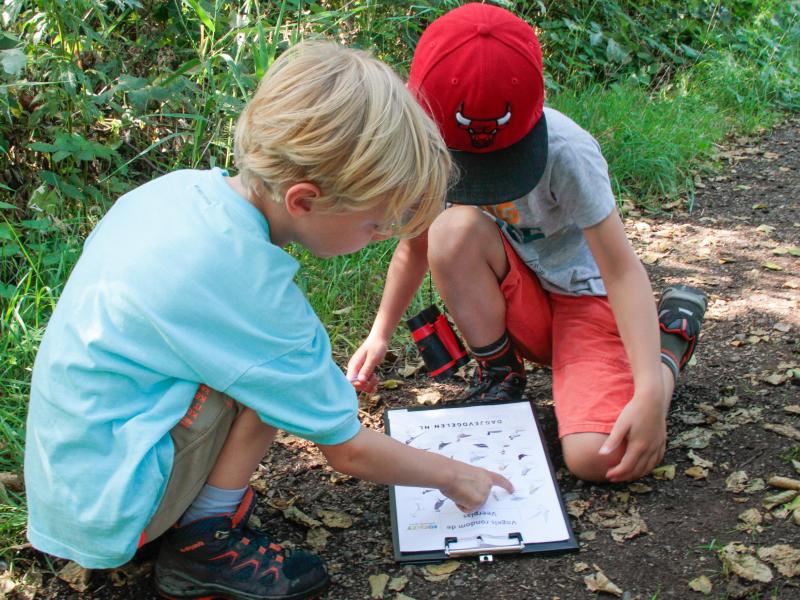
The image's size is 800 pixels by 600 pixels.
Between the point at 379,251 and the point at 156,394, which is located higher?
the point at 156,394

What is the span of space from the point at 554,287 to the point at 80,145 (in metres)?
1.52

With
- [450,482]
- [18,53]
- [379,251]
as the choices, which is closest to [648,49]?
[379,251]

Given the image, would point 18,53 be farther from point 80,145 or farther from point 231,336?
point 231,336

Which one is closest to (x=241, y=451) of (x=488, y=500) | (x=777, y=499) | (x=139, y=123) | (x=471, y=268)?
(x=488, y=500)

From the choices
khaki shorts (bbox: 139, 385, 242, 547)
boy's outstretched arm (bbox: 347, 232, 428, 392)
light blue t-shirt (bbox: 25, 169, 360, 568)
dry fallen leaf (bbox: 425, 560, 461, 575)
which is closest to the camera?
light blue t-shirt (bbox: 25, 169, 360, 568)

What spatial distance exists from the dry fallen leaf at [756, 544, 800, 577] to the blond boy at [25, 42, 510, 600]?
847mm

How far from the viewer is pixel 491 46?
1.73m

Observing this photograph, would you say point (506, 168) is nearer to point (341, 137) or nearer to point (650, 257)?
point (341, 137)

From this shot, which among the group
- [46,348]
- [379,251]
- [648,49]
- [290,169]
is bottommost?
[648,49]

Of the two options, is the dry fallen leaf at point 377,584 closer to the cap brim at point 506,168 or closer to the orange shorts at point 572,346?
the orange shorts at point 572,346

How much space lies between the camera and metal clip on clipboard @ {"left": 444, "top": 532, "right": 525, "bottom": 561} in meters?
1.80

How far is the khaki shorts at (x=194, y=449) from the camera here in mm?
1549

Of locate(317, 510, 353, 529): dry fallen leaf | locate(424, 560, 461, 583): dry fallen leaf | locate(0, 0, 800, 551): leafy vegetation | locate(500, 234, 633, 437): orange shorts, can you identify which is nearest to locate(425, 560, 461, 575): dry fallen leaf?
locate(424, 560, 461, 583): dry fallen leaf

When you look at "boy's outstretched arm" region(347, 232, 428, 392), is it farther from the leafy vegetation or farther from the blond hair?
the blond hair
